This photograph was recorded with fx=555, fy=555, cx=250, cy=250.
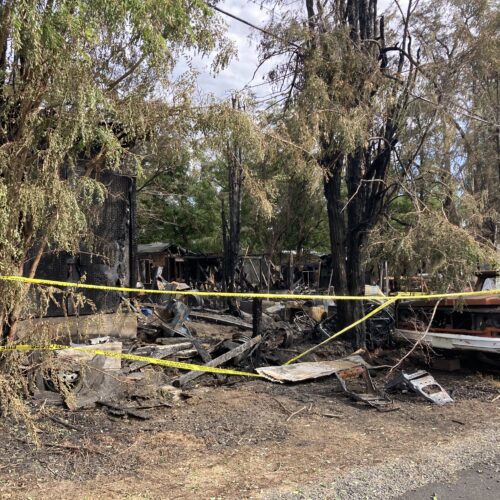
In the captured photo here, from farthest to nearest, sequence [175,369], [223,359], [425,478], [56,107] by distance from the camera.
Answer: [175,369] → [223,359] → [56,107] → [425,478]

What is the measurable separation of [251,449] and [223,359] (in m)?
3.05

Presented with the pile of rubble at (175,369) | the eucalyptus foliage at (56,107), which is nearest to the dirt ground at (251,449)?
the pile of rubble at (175,369)

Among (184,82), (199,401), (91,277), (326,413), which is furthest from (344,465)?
(91,277)

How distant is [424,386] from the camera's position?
752 centimetres

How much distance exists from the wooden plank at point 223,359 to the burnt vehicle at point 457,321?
2.51 m

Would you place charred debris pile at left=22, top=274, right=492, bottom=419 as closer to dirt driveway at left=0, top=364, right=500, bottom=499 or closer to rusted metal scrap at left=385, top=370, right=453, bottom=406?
rusted metal scrap at left=385, top=370, right=453, bottom=406

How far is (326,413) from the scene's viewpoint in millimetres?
6680

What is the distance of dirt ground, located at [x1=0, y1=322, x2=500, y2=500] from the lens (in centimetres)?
444

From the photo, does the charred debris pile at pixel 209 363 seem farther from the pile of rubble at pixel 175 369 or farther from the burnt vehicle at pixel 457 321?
the burnt vehicle at pixel 457 321

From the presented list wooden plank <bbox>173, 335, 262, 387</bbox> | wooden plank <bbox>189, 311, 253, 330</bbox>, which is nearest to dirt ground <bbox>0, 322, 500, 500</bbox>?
wooden plank <bbox>173, 335, 262, 387</bbox>

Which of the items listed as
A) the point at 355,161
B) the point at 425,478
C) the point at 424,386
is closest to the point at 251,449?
the point at 425,478

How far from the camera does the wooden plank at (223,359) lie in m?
7.80

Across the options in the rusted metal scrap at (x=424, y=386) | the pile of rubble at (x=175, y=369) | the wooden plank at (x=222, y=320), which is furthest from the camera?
the wooden plank at (x=222, y=320)

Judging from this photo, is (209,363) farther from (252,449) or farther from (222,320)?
(222,320)
